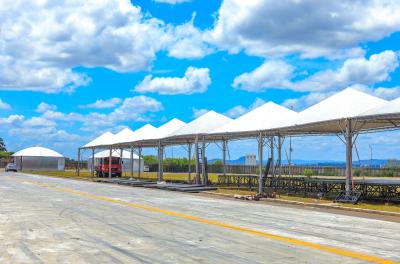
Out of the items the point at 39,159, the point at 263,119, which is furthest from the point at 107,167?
the point at 39,159

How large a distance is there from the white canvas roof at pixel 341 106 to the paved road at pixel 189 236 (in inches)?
228

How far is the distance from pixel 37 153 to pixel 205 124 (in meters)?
66.4

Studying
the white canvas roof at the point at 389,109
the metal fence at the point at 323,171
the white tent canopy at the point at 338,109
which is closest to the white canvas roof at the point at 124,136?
the metal fence at the point at 323,171

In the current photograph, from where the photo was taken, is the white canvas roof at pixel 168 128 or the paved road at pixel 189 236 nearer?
the paved road at pixel 189 236

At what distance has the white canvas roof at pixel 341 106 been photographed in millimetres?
21297

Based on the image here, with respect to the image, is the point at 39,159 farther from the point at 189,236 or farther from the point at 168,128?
the point at 189,236

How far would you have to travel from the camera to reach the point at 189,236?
36.3 feet

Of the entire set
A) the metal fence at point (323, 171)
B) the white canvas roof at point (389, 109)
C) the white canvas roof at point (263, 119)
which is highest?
the white canvas roof at point (263, 119)

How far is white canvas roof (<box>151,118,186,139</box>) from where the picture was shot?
43.8 meters

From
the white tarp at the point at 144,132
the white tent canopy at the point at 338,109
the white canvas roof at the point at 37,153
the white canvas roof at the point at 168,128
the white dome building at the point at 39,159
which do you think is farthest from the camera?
the white canvas roof at the point at 37,153

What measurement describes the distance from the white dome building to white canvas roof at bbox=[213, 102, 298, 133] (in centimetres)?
6793

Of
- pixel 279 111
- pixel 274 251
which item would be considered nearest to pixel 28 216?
pixel 274 251

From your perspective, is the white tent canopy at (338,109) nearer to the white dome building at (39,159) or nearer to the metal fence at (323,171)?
the metal fence at (323,171)

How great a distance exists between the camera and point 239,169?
6231cm
